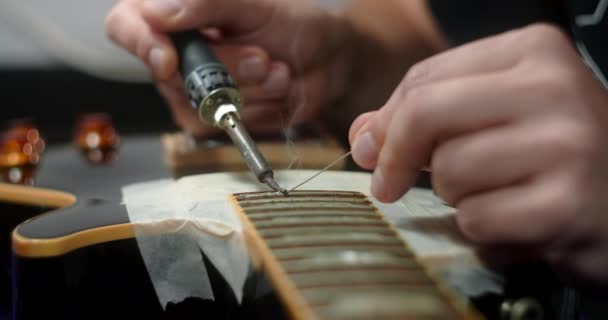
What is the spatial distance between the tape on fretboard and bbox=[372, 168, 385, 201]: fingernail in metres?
0.02

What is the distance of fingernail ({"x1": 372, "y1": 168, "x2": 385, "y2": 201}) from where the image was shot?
386mm

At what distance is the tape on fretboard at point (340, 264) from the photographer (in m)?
0.29

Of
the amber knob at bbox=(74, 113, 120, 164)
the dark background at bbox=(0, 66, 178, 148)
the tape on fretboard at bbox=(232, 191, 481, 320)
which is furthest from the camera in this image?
the dark background at bbox=(0, 66, 178, 148)

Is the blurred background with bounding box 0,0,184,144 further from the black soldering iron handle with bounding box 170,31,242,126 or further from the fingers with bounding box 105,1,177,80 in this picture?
the black soldering iron handle with bounding box 170,31,242,126

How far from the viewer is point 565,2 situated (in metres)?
0.64

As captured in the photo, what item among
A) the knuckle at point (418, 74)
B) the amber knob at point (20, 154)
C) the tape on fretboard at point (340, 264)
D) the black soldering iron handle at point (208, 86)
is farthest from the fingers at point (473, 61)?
the amber knob at point (20, 154)

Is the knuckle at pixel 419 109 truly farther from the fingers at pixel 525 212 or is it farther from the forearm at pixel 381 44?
the forearm at pixel 381 44

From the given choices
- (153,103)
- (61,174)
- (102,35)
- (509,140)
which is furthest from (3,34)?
(509,140)

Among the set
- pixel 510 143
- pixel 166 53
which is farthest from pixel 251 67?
pixel 510 143

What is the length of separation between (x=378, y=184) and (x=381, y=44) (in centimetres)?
65

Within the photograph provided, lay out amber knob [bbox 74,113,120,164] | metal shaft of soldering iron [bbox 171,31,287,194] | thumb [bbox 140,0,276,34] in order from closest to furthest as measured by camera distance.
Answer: metal shaft of soldering iron [bbox 171,31,287,194]
thumb [bbox 140,0,276,34]
amber knob [bbox 74,113,120,164]

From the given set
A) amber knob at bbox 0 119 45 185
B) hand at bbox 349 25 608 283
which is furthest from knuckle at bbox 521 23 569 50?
amber knob at bbox 0 119 45 185

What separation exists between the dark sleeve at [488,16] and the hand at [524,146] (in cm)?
38

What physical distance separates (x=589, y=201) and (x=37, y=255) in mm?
325
